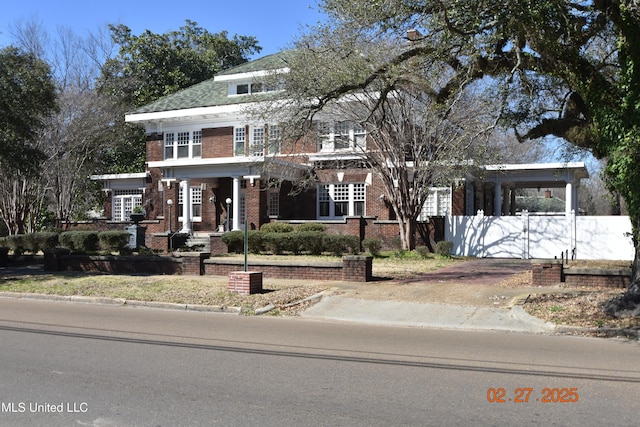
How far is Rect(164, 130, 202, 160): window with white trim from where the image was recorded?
33250mm

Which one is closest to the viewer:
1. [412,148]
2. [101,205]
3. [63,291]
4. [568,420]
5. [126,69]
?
[568,420]

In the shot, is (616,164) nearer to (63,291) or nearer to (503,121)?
(503,121)

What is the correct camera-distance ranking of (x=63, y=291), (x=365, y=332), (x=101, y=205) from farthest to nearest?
(x=101, y=205) < (x=63, y=291) < (x=365, y=332)

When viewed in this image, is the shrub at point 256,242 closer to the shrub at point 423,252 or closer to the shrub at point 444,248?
the shrub at point 423,252

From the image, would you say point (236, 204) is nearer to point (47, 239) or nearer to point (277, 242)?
point (277, 242)

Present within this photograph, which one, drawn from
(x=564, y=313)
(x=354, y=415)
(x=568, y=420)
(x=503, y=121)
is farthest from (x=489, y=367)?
(x=503, y=121)

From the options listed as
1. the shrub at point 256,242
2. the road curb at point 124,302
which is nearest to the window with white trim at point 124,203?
the shrub at point 256,242

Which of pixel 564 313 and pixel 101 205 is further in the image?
pixel 101 205

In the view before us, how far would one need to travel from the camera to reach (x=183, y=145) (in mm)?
33594

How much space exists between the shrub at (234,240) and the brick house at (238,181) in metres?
1.57

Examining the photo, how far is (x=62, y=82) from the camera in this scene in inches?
1372

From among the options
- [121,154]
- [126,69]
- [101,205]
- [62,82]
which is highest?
[126,69]

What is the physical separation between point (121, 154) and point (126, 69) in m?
7.10

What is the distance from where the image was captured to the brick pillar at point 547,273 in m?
14.4
